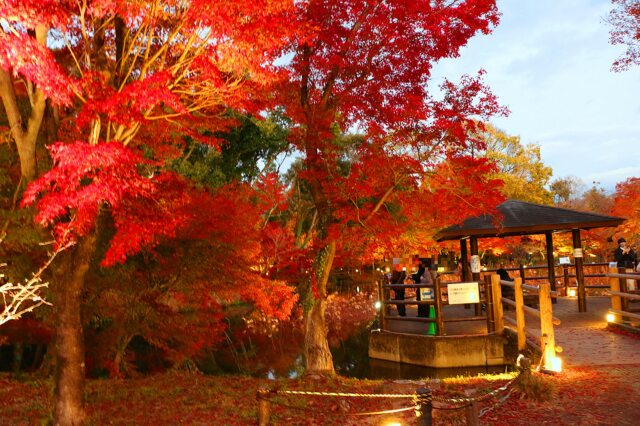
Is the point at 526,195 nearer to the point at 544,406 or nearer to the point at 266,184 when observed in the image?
the point at 266,184

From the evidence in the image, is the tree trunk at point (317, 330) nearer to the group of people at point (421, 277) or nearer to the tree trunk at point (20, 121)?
the group of people at point (421, 277)

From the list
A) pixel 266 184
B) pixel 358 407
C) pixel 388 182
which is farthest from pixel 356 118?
pixel 266 184

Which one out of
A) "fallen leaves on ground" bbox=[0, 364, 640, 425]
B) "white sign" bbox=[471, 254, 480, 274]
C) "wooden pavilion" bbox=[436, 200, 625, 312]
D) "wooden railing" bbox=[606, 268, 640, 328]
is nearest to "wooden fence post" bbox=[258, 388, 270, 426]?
"fallen leaves on ground" bbox=[0, 364, 640, 425]

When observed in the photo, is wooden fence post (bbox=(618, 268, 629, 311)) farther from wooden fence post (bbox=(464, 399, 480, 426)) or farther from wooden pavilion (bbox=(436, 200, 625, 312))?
wooden fence post (bbox=(464, 399, 480, 426))

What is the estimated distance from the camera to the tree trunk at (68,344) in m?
5.38

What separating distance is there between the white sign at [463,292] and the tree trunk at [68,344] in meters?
7.88

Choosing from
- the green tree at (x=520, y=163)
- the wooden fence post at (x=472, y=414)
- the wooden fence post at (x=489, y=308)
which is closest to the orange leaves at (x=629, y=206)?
the green tree at (x=520, y=163)

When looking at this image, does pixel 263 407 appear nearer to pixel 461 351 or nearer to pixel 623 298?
pixel 461 351

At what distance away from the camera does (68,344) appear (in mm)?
5406

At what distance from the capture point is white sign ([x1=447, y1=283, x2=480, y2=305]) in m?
11.2

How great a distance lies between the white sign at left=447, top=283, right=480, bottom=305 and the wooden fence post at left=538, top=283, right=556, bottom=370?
11.0 feet

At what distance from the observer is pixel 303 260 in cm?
2028

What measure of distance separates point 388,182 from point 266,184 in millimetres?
13479

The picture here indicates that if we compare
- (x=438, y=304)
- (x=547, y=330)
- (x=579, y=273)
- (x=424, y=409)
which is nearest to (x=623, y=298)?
(x=579, y=273)
